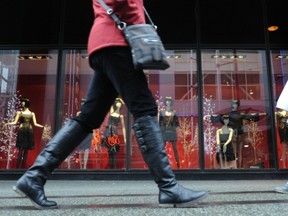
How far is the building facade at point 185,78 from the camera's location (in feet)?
24.8

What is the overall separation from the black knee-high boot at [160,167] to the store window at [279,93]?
219 inches

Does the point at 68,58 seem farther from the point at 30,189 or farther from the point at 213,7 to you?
the point at 30,189

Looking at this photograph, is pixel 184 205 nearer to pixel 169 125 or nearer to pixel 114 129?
pixel 114 129

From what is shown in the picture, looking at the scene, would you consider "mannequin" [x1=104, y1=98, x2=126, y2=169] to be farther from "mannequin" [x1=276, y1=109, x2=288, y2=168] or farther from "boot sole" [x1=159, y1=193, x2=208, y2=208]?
"boot sole" [x1=159, y1=193, x2=208, y2=208]

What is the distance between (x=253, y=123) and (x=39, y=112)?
15.4 feet

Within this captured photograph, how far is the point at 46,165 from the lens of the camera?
249cm

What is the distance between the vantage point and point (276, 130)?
7566mm

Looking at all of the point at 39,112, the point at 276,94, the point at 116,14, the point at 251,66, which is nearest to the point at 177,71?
the point at 251,66

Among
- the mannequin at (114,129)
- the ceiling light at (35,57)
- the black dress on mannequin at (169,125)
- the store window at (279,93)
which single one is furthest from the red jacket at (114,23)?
the store window at (279,93)

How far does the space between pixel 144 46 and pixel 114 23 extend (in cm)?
32

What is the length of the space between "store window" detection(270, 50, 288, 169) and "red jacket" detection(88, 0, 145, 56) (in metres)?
5.85

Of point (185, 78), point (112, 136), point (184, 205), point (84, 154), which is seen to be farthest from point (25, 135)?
point (184, 205)

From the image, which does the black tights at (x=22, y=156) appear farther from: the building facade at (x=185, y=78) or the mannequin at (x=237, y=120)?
the mannequin at (x=237, y=120)

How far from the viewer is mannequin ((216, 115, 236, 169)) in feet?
25.3
